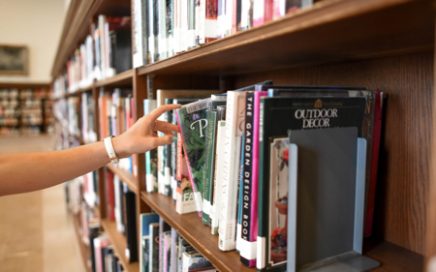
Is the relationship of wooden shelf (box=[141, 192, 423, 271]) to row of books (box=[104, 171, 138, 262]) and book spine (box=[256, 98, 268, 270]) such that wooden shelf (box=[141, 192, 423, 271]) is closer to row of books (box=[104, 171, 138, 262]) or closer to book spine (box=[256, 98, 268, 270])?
book spine (box=[256, 98, 268, 270])

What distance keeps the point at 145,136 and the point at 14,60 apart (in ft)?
24.0

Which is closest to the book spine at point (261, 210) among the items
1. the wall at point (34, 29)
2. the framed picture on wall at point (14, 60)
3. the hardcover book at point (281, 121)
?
the hardcover book at point (281, 121)

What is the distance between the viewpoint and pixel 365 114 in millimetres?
705

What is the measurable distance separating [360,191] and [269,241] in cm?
22

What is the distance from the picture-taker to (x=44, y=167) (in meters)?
0.98

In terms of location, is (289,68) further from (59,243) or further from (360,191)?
(59,243)

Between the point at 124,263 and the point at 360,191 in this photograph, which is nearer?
the point at 360,191

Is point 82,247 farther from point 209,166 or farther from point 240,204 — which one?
point 240,204

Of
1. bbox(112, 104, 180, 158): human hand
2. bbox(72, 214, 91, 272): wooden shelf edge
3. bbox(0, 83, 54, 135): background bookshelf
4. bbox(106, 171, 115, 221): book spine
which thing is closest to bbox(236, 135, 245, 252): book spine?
bbox(112, 104, 180, 158): human hand

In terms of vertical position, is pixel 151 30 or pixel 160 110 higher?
pixel 151 30

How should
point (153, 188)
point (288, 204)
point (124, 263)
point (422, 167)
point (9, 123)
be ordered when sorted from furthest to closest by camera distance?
point (9, 123) < point (124, 263) < point (153, 188) < point (422, 167) < point (288, 204)

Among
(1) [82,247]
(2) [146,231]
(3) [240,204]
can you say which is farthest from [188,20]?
(1) [82,247]

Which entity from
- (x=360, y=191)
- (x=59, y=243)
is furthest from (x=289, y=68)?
(x=59, y=243)

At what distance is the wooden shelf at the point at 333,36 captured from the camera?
1.32 feet
